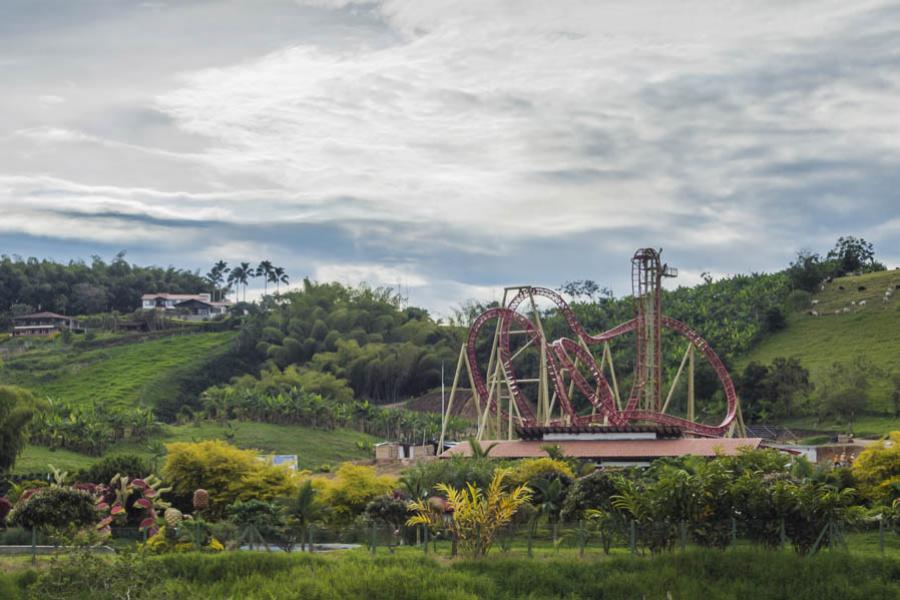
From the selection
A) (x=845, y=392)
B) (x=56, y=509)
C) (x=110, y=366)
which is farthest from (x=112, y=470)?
(x=110, y=366)

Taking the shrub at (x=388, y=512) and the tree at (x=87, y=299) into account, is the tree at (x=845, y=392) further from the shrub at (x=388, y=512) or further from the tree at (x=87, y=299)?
the tree at (x=87, y=299)

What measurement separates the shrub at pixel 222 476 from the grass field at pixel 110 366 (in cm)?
5667

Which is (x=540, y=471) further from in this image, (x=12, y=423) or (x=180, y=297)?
(x=180, y=297)

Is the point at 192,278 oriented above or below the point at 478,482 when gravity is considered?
above

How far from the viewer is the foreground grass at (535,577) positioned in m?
29.4

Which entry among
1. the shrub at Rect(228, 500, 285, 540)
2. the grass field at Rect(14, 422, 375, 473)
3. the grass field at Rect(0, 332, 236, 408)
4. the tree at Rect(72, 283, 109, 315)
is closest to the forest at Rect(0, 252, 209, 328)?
the tree at Rect(72, 283, 109, 315)

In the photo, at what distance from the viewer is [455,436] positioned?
8925 centimetres

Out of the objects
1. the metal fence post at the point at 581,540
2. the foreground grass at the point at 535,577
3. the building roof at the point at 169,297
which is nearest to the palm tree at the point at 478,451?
the metal fence post at the point at 581,540

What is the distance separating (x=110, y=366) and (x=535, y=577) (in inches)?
3711

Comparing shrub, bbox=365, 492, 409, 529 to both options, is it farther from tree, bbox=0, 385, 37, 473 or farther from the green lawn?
the green lawn

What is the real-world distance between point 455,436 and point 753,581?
194 feet

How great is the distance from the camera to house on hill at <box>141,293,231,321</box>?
162 meters

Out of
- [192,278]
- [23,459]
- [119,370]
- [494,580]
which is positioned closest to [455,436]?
[23,459]

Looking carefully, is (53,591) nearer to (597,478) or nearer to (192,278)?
(597,478)
